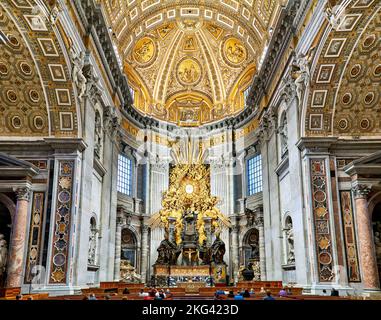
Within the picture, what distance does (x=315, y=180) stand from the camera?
13109 mm

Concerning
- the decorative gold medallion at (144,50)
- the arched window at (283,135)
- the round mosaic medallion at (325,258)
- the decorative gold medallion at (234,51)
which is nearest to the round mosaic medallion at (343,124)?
the arched window at (283,135)

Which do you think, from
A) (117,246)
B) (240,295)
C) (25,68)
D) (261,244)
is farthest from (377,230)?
(25,68)

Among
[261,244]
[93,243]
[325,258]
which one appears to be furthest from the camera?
[261,244]

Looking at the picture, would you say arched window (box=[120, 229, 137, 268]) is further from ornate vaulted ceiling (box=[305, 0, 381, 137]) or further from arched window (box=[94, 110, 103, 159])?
ornate vaulted ceiling (box=[305, 0, 381, 137])

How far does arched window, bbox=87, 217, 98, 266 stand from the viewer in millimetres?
15117

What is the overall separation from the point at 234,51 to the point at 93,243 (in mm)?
15238

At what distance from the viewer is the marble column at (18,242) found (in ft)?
39.5

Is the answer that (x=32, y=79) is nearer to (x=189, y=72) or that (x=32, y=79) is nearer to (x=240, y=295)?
(x=240, y=295)

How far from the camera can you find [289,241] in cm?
1535

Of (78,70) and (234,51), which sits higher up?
(234,51)

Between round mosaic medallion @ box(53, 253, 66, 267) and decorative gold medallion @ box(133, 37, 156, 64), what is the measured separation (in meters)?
15.5
